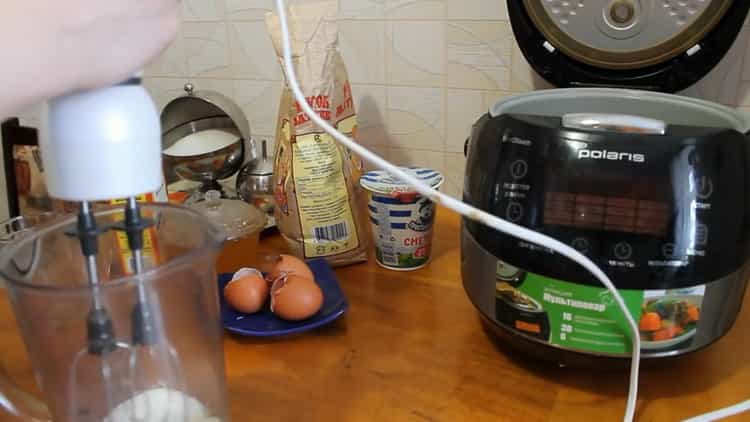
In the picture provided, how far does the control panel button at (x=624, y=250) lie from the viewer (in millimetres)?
509

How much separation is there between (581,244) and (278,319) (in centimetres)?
32

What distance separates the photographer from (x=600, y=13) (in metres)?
0.70

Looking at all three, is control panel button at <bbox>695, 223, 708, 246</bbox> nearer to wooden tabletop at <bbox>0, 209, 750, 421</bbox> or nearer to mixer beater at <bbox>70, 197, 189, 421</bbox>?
wooden tabletop at <bbox>0, 209, 750, 421</bbox>

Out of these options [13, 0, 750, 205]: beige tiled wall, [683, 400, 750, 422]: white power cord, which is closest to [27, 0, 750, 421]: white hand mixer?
[683, 400, 750, 422]: white power cord

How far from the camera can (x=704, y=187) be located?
50cm

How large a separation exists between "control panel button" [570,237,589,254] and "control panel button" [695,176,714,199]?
89 millimetres

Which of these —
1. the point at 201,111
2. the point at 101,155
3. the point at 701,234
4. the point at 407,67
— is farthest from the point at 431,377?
the point at 201,111

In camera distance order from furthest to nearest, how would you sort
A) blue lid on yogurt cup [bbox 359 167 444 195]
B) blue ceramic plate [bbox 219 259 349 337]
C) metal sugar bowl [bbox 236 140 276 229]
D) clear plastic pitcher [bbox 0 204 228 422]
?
metal sugar bowl [bbox 236 140 276 229]
blue lid on yogurt cup [bbox 359 167 444 195]
blue ceramic plate [bbox 219 259 349 337]
clear plastic pitcher [bbox 0 204 228 422]

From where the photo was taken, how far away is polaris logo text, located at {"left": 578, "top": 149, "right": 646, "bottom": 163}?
1.64ft

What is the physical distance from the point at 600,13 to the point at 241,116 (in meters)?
0.53

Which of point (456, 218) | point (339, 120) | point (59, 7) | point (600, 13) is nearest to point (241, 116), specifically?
point (339, 120)

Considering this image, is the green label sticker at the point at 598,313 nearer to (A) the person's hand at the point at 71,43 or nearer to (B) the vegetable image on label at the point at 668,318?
(B) the vegetable image on label at the point at 668,318

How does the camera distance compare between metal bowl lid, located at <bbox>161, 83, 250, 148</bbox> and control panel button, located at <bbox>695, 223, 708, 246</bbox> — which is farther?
metal bowl lid, located at <bbox>161, 83, 250, 148</bbox>

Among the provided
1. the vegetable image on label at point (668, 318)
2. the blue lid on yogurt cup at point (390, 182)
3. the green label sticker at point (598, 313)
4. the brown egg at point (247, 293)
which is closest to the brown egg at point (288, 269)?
the brown egg at point (247, 293)
